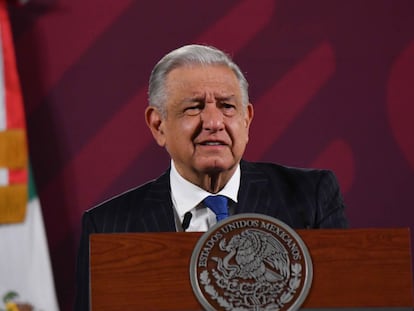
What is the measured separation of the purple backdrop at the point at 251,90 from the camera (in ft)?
10.1

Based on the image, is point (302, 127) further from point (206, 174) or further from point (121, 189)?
point (206, 174)

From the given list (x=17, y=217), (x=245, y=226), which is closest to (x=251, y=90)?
(x=17, y=217)

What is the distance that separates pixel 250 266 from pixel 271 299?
62 mm

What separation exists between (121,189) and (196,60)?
1466mm

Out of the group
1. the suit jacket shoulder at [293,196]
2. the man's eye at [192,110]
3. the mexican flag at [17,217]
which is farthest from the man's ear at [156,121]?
the mexican flag at [17,217]

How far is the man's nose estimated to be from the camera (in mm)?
1704

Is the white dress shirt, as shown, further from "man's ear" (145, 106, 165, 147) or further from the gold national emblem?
the gold national emblem

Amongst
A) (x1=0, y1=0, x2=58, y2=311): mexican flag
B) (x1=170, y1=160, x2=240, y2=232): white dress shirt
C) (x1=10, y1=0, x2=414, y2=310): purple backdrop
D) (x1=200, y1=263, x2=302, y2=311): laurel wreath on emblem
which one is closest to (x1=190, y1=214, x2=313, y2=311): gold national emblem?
(x1=200, y1=263, x2=302, y2=311): laurel wreath on emblem

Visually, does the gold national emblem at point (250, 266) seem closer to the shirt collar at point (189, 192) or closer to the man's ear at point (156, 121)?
the shirt collar at point (189, 192)

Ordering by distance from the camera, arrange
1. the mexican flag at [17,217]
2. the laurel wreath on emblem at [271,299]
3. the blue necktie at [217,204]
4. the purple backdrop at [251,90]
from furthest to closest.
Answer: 1. the purple backdrop at [251,90]
2. the mexican flag at [17,217]
3. the blue necktie at [217,204]
4. the laurel wreath on emblem at [271,299]

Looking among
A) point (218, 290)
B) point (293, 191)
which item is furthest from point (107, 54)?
point (218, 290)

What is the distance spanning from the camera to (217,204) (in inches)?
67.8

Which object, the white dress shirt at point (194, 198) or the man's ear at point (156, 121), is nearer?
the white dress shirt at point (194, 198)

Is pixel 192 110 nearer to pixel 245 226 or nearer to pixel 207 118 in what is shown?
pixel 207 118
